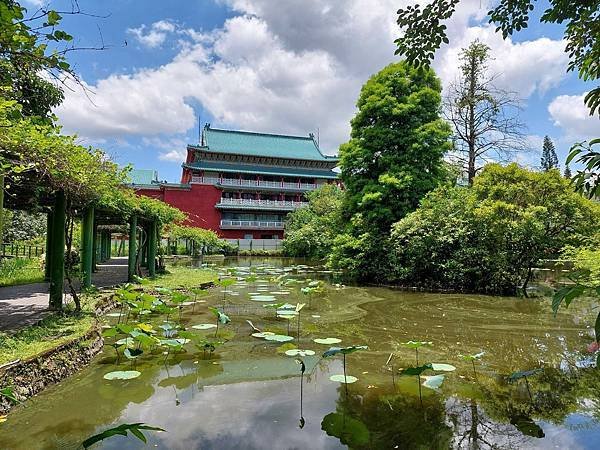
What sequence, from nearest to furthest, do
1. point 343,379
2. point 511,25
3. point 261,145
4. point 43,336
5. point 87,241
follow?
point 511,25
point 343,379
point 43,336
point 87,241
point 261,145

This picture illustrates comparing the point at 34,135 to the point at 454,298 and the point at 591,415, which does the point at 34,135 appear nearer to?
the point at 591,415

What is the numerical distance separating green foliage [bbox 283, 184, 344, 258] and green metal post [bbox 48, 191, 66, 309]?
18808 mm

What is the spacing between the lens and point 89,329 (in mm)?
5375

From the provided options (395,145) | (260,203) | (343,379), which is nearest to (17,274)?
(343,379)

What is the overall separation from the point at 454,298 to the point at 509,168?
148 inches

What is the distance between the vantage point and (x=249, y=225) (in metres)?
35.0

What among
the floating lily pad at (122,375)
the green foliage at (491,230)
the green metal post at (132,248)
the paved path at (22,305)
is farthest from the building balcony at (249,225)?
the floating lily pad at (122,375)

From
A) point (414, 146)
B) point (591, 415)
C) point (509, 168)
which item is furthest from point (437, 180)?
point (591, 415)

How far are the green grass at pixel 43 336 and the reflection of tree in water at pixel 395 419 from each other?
3093 mm

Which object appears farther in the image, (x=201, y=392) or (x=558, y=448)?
(x=201, y=392)

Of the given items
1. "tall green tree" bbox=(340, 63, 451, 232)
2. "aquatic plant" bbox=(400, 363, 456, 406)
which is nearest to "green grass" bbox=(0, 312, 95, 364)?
"aquatic plant" bbox=(400, 363, 456, 406)

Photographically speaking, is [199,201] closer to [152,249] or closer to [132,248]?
[152,249]

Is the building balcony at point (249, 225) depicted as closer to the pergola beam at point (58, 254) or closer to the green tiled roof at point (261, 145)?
the green tiled roof at point (261, 145)

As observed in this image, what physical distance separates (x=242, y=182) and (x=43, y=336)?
1236 inches
